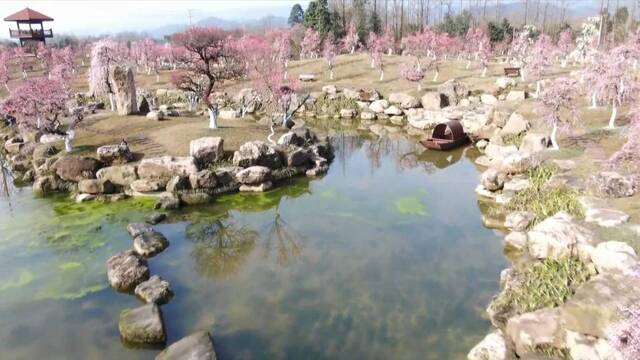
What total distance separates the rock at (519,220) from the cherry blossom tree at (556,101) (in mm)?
7254

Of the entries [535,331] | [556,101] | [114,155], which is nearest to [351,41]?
[556,101]

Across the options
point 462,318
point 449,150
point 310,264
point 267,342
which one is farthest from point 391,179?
point 267,342

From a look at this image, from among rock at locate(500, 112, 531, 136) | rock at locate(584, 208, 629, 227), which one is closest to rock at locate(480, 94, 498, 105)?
rock at locate(500, 112, 531, 136)

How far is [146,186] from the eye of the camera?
22703 mm

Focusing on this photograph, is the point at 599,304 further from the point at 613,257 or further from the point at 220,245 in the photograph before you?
A: the point at 220,245

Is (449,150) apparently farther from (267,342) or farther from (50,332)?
(50,332)

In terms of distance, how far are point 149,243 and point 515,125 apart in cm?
2303

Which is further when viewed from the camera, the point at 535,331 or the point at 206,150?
the point at 206,150

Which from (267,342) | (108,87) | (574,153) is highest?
(108,87)

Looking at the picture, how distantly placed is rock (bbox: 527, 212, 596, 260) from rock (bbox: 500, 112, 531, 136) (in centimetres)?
1479

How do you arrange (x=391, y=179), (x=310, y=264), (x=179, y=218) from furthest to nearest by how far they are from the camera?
(x=391, y=179) → (x=179, y=218) → (x=310, y=264)

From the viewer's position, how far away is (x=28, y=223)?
20.0 metres

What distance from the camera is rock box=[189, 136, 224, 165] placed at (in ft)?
79.9

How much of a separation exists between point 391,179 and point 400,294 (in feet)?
39.8
